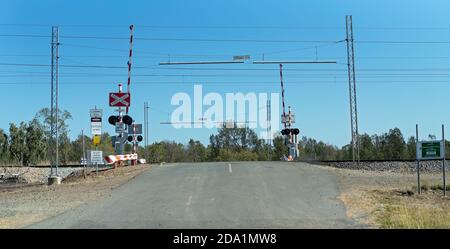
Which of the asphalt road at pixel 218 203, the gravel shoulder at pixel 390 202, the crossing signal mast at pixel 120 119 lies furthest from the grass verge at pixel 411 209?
the crossing signal mast at pixel 120 119

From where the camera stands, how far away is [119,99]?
3106 cm

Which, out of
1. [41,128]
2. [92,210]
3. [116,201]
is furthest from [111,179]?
[41,128]

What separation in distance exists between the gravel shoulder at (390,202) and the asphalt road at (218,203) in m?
0.48

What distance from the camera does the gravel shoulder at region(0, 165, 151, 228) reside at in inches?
591

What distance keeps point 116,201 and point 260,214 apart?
5.12 metres

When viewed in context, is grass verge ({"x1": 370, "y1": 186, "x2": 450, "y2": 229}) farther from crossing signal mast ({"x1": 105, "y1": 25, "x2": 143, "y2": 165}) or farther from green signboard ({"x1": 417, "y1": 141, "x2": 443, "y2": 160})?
crossing signal mast ({"x1": 105, "y1": 25, "x2": 143, "y2": 165})

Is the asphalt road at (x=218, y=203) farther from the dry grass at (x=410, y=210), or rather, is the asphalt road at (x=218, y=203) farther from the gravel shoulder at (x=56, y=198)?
the dry grass at (x=410, y=210)

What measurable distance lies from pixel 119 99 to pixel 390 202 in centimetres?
1796

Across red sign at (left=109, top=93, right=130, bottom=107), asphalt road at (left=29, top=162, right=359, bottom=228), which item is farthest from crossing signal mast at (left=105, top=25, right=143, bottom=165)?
asphalt road at (left=29, top=162, right=359, bottom=228)

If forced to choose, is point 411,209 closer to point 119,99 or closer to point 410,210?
point 410,210

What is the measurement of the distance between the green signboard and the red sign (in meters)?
16.8

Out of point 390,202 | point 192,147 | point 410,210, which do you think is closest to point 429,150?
point 390,202
